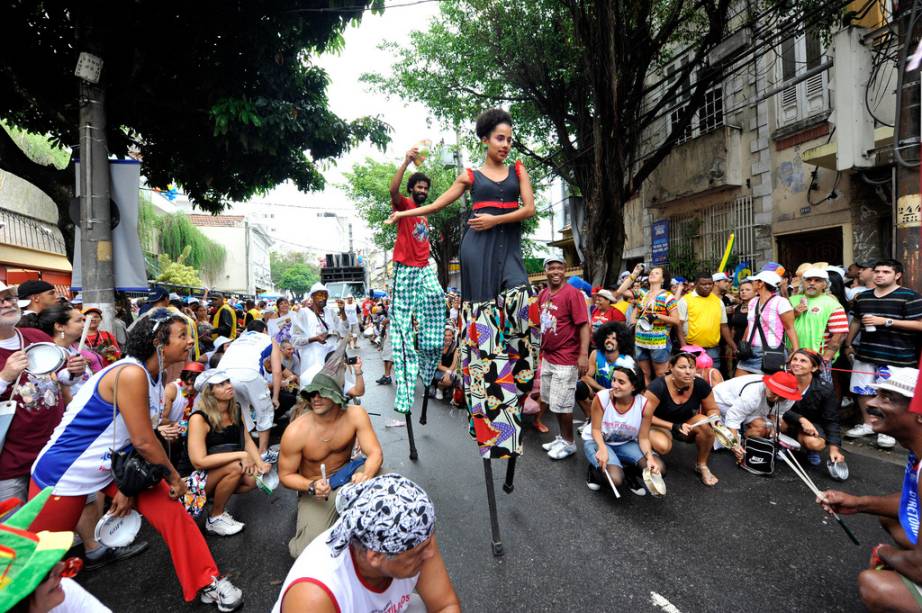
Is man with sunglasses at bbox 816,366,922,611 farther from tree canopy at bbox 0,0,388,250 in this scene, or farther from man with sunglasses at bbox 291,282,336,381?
tree canopy at bbox 0,0,388,250

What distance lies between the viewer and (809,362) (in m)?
4.15

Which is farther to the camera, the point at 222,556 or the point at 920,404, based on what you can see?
the point at 222,556

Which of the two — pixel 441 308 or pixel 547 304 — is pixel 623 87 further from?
pixel 441 308

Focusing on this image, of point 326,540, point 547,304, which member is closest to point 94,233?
point 547,304

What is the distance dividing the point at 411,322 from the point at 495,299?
4.37ft

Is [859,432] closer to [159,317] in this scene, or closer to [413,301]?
[413,301]

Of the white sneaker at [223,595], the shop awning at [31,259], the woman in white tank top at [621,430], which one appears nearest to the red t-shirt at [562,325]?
the woman in white tank top at [621,430]

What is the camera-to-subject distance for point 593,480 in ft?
12.7

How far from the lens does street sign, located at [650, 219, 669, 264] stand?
13382 millimetres

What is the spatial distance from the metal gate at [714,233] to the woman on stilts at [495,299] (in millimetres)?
10416

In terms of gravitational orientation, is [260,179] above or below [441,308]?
above

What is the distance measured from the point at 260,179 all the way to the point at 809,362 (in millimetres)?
8045

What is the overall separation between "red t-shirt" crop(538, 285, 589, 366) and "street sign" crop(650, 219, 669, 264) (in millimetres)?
9846

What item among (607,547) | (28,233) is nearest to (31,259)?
(28,233)
